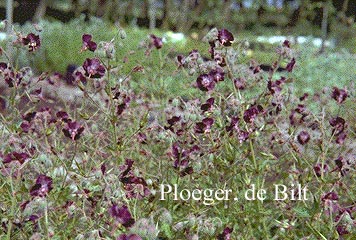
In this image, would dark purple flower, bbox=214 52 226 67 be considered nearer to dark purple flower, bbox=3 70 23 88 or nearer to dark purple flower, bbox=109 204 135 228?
dark purple flower, bbox=3 70 23 88

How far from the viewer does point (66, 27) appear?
10203 mm

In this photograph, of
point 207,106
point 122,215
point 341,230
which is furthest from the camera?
point 207,106

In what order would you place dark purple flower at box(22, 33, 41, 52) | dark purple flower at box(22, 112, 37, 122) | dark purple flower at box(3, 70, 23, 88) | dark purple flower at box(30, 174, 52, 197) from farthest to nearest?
1. dark purple flower at box(22, 112, 37, 122)
2. dark purple flower at box(3, 70, 23, 88)
3. dark purple flower at box(22, 33, 41, 52)
4. dark purple flower at box(30, 174, 52, 197)

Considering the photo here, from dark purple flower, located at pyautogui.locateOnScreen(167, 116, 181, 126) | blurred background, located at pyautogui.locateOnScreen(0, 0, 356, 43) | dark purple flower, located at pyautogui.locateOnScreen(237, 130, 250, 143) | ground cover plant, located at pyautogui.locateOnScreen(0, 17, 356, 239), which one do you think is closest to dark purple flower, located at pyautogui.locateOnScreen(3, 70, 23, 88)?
ground cover plant, located at pyautogui.locateOnScreen(0, 17, 356, 239)

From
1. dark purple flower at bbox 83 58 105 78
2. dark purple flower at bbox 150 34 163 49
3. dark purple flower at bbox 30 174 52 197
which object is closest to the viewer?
dark purple flower at bbox 30 174 52 197

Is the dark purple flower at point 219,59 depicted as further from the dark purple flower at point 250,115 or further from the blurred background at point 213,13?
the blurred background at point 213,13

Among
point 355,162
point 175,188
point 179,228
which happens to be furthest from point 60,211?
point 355,162

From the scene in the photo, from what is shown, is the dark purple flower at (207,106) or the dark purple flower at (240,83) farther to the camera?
the dark purple flower at (240,83)

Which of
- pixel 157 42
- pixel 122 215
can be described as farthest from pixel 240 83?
pixel 122 215

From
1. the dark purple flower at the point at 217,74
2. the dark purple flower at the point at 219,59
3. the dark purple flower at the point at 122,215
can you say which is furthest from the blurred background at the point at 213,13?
the dark purple flower at the point at 122,215

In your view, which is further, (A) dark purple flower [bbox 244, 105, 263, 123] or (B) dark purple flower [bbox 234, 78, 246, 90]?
(B) dark purple flower [bbox 234, 78, 246, 90]

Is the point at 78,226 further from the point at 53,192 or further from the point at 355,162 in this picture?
the point at 355,162

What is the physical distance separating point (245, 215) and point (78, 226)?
0.61 meters

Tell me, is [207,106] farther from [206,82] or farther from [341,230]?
[341,230]
